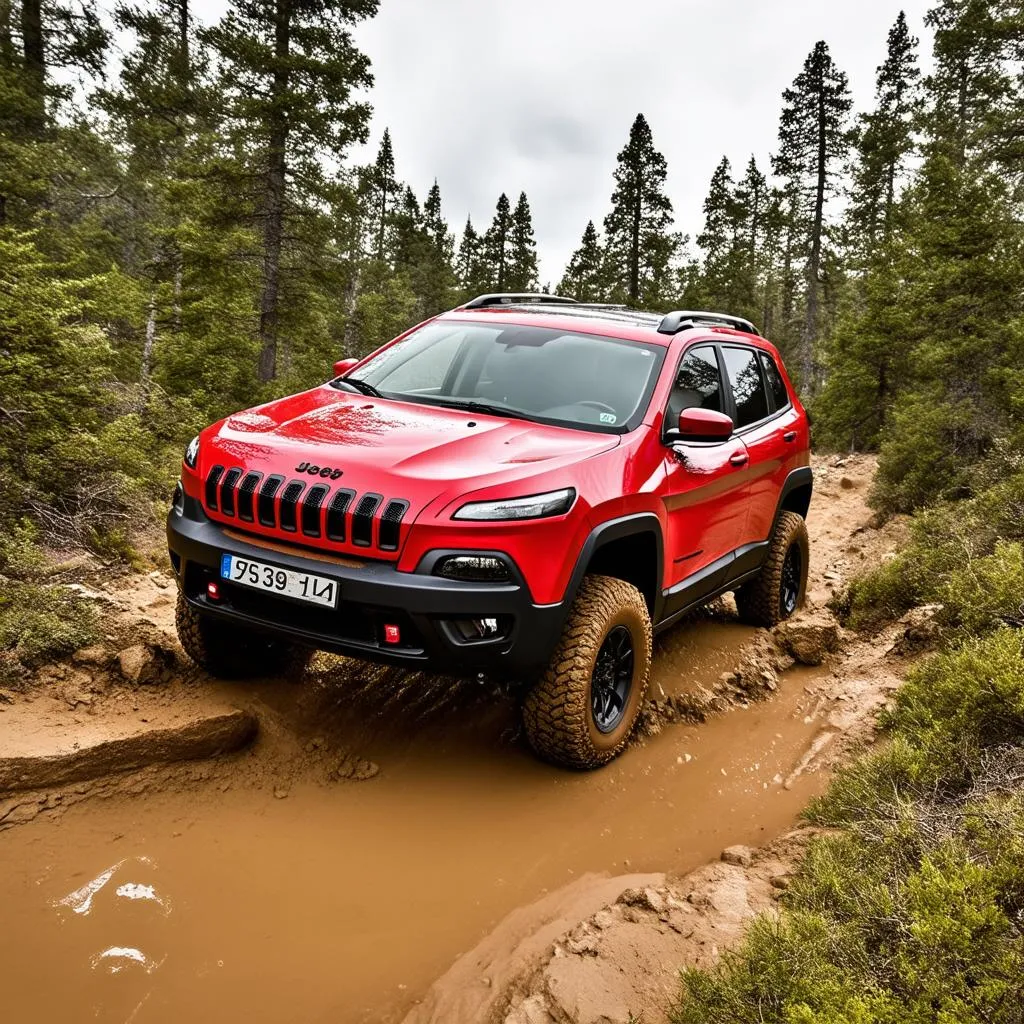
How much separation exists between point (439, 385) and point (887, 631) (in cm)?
375

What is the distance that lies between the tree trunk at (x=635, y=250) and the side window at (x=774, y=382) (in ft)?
78.2

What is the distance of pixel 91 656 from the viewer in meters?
3.63

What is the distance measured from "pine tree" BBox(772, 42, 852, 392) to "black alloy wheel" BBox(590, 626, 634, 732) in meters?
26.3

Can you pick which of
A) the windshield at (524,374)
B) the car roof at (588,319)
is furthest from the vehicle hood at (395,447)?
the car roof at (588,319)

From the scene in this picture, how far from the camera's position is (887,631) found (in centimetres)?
554

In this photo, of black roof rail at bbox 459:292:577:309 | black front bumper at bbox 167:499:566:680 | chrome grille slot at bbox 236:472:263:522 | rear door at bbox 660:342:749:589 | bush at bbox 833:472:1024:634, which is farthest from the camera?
black roof rail at bbox 459:292:577:309

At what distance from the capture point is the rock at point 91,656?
3.62m

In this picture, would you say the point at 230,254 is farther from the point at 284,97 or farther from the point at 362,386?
the point at 362,386

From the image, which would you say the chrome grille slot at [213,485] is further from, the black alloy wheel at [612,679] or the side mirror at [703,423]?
the side mirror at [703,423]

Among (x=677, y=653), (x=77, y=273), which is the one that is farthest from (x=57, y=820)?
(x=77, y=273)

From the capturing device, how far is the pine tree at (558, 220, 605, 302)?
3531cm

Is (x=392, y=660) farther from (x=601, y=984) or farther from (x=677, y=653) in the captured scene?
(x=677, y=653)

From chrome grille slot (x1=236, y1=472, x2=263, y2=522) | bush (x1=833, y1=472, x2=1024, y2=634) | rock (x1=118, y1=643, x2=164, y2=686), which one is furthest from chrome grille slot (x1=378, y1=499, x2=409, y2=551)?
bush (x1=833, y1=472, x2=1024, y2=634)

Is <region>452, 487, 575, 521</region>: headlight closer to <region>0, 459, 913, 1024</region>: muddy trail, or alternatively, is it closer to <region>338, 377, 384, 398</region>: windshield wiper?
<region>0, 459, 913, 1024</region>: muddy trail
